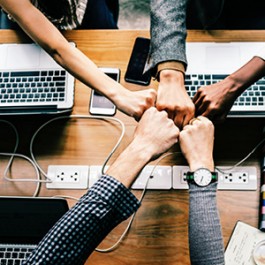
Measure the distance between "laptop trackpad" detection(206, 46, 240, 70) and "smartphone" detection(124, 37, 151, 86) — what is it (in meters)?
0.17

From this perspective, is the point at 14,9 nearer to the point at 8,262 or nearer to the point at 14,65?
the point at 14,65

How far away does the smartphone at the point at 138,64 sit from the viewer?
4.09ft

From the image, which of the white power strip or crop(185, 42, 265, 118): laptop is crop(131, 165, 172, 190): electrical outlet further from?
crop(185, 42, 265, 118): laptop

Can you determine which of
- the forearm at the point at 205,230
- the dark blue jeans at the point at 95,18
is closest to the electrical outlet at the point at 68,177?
the forearm at the point at 205,230

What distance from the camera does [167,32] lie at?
115 cm

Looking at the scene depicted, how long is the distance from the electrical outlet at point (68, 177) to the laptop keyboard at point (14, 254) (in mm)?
169

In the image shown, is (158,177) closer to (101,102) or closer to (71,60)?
(101,102)

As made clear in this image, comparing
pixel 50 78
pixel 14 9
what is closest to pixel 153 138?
pixel 50 78

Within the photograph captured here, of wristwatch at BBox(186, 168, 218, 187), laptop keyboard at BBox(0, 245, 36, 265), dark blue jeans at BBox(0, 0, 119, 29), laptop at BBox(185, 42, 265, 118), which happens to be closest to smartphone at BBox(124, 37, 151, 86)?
laptop at BBox(185, 42, 265, 118)

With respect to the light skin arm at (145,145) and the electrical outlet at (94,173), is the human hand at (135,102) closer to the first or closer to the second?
the light skin arm at (145,145)

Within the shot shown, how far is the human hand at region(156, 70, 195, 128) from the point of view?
111 cm

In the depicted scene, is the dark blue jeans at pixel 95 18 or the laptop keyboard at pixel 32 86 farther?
the dark blue jeans at pixel 95 18

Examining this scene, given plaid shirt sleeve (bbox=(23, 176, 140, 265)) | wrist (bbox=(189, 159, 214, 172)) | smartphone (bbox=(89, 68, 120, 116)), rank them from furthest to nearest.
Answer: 1. smartphone (bbox=(89, 68, 120, 116))
2. wrist (bbox=(189, 159, 214, 172))
3. plaid shirt sleeve (bbox=(23, 176, 140, 265))

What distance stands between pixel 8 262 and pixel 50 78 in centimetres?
49
